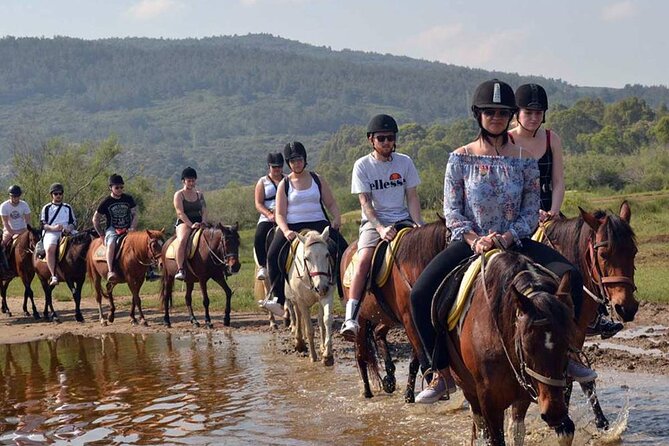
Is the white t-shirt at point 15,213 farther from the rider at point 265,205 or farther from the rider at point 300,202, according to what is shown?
the rider at point 300,202

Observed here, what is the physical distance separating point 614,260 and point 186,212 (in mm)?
10420

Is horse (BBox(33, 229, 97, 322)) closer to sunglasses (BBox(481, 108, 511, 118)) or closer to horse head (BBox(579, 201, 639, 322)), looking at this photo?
horse head (BBox(579, 201, 639, 322))

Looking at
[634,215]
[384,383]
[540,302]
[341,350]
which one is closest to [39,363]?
[341,350]

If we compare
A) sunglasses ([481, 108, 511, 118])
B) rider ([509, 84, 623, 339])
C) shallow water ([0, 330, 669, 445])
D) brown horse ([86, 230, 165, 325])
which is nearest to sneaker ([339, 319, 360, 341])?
shallow water ([0, 330, 669, 445])

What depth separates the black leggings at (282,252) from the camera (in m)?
11.1

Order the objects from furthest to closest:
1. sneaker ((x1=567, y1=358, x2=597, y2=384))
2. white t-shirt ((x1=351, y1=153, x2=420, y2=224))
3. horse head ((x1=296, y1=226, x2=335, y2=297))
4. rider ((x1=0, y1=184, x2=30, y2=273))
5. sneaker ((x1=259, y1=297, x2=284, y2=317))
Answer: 1. rider ((x1=0, y1=184, x2=30, y2=273))
2. sneaker ((x1=259, y1=297, x2=284, y2=317))
3. horse head ((x1=296, y1=226, x2=335, y2=297))
4. white t-shirt ((x1=351, y1=153, x2=420, y2=224))
5. sneaker ((x1=567, y1=358, x2=597, y2=384))

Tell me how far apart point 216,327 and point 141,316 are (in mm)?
2044

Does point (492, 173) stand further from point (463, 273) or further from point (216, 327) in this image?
point (216, 327)

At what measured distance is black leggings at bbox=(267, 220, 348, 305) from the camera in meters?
11.1

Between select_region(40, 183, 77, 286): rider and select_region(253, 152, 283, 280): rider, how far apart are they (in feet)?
21.4

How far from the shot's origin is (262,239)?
42.4ft

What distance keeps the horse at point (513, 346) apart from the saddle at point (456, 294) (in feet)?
0.11

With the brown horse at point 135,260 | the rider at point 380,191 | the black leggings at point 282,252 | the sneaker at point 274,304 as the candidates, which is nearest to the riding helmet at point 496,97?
the rider at point 380,191

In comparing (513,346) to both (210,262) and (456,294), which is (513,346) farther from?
(210,262)
